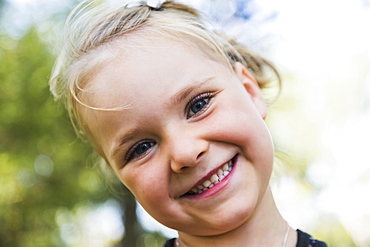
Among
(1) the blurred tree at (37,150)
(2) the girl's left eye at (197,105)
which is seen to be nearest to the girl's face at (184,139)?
(2) the girl's left eye at (197,105)

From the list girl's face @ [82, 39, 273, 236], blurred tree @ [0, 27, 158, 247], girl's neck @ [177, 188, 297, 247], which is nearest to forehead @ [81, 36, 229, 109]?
girl's face @ [82, 39, 273, 236]

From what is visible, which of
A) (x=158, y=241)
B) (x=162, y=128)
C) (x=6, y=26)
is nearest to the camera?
(x=162, y=128)

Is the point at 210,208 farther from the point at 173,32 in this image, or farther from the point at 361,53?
the point at 361,53

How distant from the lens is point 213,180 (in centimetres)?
145

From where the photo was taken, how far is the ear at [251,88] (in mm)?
1754

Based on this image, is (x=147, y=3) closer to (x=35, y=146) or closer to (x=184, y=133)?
(x=184, y=133)

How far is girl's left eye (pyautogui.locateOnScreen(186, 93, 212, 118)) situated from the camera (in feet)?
4.81

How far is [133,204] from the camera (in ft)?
23.6

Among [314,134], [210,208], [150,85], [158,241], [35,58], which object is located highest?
[150,85]

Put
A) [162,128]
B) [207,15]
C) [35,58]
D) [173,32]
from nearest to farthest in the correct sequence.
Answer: [162,128] < [173,32] < [207,15] < [35,58]

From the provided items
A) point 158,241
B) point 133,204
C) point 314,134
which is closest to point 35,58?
point 133,204

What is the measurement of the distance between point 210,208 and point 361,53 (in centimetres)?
811

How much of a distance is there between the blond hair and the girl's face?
0.42 ft

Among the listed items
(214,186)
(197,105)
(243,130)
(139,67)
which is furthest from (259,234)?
(139,67)
